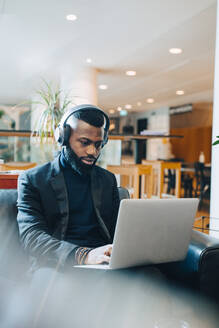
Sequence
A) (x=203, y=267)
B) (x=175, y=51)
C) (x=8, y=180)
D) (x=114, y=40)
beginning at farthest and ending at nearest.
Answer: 1. (x=175, y=51)
2. (x=114, y=40)
3. (x=8, y=180)
4. (x=203, y=267)

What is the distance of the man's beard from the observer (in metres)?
1.42

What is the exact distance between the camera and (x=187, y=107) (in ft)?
33.7

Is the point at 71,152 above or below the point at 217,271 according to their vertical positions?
above

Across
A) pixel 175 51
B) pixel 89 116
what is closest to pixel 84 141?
pixel 89 116

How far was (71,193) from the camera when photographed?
1431 mm

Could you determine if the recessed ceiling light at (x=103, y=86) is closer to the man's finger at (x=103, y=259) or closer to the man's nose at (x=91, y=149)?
the man's nose at (x=91, y=149)

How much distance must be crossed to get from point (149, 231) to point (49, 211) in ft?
1.43

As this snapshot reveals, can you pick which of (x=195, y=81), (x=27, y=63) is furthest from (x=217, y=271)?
(x=195, y=81)

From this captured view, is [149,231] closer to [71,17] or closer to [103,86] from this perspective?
[71,17]

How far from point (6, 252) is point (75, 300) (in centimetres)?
43

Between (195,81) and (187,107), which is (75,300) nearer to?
(195,81)

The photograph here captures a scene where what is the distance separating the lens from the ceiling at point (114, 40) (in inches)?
150

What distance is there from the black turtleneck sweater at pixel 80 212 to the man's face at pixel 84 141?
84 millimetres

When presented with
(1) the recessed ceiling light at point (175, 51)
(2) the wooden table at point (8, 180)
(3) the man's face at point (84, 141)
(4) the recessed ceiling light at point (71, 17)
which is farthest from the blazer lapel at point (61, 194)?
(1) the recessed ceiling light at point (175, 51)
